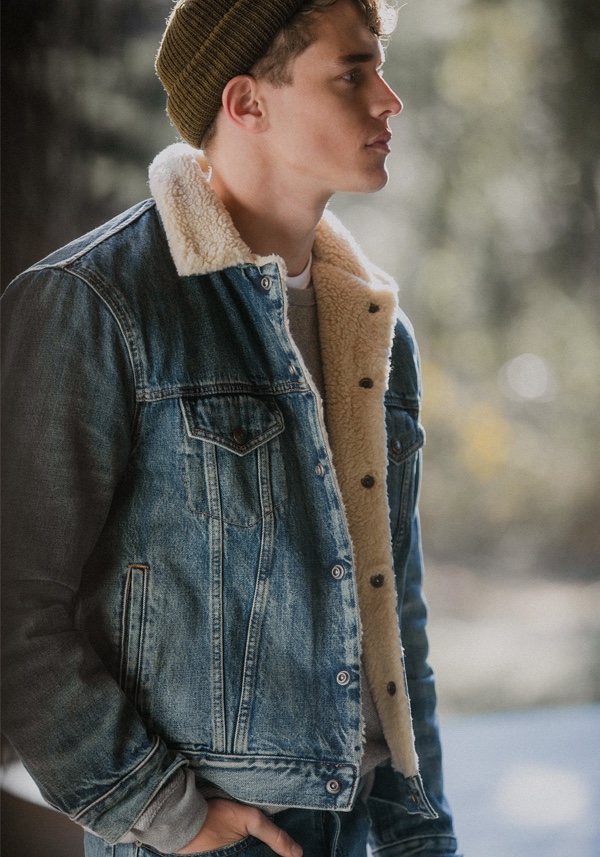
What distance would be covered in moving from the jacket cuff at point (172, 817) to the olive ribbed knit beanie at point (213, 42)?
0.77 metres

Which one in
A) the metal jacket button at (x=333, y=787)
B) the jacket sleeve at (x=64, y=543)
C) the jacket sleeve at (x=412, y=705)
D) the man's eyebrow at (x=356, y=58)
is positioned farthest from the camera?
the jacket sleeve at (x=412, y=705)

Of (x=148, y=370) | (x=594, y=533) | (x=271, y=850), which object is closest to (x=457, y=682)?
(x=594, y=533)

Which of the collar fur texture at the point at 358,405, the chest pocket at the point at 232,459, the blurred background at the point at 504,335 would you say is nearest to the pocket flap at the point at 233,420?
the chest pocket at the point at 232,459

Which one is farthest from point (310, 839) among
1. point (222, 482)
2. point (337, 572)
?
point (222, 482)

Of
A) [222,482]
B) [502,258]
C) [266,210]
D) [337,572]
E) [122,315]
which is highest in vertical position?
[502,258]

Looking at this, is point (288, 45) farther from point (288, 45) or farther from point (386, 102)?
point (386, 102)

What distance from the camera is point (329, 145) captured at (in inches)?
41.6

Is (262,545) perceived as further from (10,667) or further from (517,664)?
(517,664)

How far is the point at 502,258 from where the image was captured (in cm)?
330

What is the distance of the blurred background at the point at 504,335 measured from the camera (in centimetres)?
313

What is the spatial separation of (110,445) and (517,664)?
3.10 metres

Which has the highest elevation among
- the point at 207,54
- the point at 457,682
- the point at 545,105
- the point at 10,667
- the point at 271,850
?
the point at 545,105

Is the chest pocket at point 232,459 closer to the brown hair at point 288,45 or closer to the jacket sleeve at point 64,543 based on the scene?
the jacket sleeve at point 64,543

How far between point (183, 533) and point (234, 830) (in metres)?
0.31
